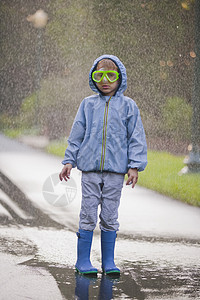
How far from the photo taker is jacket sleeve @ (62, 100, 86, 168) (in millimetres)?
4285

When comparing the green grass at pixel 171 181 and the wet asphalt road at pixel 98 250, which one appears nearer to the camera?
the wet asphalt road at pixel 98 250

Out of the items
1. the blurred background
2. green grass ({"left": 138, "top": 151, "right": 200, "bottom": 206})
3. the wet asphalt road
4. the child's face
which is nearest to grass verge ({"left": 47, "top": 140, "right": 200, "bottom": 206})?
green grass ({"left": 138, "top": 151, "right": 200, "bottom": 206})

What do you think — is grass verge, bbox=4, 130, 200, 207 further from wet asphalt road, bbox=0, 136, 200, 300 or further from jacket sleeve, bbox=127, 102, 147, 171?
jacket sleeve, bbox=127, 102, 147, 171

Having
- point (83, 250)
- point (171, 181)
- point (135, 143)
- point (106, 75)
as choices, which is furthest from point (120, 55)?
point (83, 250)

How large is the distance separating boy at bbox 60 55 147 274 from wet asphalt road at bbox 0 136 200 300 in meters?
0.25

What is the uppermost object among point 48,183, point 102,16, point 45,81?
point 102,16

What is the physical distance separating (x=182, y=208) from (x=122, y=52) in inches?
481

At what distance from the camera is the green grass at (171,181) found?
26.6 feet

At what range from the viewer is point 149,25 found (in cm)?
2134

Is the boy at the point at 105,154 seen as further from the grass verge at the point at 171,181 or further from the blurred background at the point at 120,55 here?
the blurred background at the point at 120,55

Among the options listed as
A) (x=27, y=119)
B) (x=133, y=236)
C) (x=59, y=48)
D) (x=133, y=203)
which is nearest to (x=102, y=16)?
(x=59, y=48)

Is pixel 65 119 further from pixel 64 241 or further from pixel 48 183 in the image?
pixel 64 241

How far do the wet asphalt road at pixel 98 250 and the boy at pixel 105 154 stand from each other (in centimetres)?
25

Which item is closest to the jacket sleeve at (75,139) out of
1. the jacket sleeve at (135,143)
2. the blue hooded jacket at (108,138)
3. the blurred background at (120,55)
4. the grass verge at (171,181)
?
the blue hooded jacket at (108,138)
